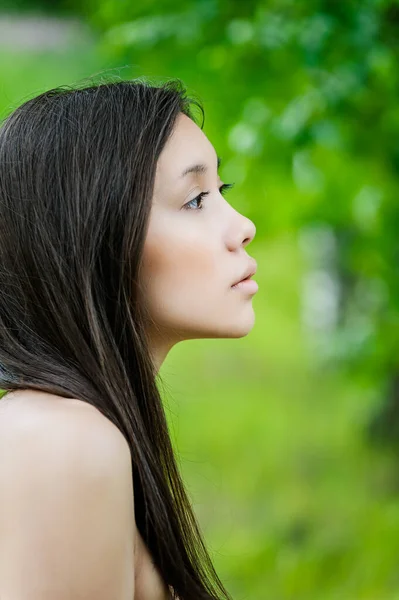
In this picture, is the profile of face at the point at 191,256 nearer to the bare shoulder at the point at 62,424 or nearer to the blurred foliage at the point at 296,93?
the bare shoulder at the point at 62,424

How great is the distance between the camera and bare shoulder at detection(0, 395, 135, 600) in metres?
1.47

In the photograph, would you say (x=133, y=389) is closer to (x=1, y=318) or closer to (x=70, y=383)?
(x=70, y=383)

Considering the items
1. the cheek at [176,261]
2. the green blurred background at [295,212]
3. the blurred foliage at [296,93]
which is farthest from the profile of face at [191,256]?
the blurred foliage at [296,93]

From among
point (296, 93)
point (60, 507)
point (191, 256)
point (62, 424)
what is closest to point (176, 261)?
point (191, 256)

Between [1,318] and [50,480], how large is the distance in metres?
0.45

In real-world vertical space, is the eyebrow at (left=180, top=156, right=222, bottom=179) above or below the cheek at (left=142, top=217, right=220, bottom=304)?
above

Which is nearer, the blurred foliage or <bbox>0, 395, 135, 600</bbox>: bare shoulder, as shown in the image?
<bbox>0, 395, 135, 600</bbox>: bare shoulder

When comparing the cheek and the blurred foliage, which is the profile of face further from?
the blurred foliage

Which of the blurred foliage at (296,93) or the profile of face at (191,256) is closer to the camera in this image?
the profile of face at (191,256)

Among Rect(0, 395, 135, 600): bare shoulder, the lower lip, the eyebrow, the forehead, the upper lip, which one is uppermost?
the forehead

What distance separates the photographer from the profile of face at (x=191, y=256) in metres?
1.79

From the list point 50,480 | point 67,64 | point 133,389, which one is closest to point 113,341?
point 133,389

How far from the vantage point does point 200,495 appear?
6.62 metres

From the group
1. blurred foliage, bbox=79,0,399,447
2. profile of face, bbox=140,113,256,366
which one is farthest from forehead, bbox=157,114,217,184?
blurred foliage, bbox=79,0,399,447
